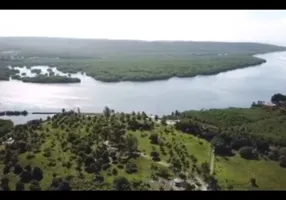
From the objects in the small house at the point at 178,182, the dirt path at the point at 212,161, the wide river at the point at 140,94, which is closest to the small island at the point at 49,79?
the wide river at the point at 140,94

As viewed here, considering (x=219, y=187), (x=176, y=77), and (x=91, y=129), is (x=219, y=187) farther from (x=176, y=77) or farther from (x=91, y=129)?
(x=176, y=77)

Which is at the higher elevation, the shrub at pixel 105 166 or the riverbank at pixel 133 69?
the riverbank at pixel 133 69

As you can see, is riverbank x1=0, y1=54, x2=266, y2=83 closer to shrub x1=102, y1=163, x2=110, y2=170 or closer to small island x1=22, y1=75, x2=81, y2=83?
small island x1=22, y1=75, x2=81, y2=83

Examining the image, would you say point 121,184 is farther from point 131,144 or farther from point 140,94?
point 140,94

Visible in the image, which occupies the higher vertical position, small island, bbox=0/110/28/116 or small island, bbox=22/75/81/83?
small island, bbox=22/75/81/83

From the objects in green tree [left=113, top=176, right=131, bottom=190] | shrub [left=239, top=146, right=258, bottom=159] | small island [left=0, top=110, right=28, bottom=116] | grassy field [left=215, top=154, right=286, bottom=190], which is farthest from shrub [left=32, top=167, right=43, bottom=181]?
small island [left=0, top=110, right=28, bottom=116]

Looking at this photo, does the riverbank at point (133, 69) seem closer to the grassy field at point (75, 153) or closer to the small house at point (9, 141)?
the grassy field at point (75, 153)
